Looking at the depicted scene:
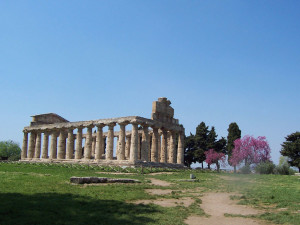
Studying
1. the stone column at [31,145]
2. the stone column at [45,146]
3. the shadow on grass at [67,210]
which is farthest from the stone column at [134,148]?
the stone column at [31,145]

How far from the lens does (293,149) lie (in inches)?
2598

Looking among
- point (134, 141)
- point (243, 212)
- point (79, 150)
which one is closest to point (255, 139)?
point (134, 141)

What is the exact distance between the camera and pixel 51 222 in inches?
416

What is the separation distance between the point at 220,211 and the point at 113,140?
40.5 meters

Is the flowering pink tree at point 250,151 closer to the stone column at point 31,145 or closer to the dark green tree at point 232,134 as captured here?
the dark green tree at point 232,134

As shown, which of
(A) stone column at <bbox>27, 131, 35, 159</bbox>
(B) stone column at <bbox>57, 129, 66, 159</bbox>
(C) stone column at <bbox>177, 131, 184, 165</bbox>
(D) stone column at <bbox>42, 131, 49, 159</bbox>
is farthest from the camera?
(A) stone column at <bbox>27, 131, 35, 159</bbox>

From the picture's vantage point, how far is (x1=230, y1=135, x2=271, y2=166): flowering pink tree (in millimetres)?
60594

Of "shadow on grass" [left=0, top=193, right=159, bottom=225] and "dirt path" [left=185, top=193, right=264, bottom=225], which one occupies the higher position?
"shadow on grass" [left=0, top=193, right=159, bottom=225]

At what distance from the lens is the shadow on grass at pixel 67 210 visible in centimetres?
1083

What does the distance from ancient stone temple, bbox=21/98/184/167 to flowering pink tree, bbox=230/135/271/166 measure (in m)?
12.3

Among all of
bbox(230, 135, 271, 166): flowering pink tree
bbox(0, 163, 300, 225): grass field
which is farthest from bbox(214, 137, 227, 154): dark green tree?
bbox(0, 163, 300, 225): grass field

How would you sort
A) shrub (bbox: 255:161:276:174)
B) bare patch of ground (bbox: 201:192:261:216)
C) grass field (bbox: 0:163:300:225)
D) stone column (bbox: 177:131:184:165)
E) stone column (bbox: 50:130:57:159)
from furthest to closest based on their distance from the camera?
1. stone column (bbox: 50:130:57:159)
2. stone column (bbox: 177:131:184:165)
3. shrub (bbox: 255:161:276:174)
4. bare patch of ground (bbox: 201:192:261:216)
5. grass field (bbox: 0:163:300:225)

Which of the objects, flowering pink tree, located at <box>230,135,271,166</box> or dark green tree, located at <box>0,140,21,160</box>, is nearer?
flowering pink tree, located at <box>230,135,271,166</box>

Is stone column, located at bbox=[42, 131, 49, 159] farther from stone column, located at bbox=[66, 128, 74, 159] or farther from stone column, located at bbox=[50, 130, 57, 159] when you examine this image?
stone column, located at bbox=[66, 128, 74, 159]
